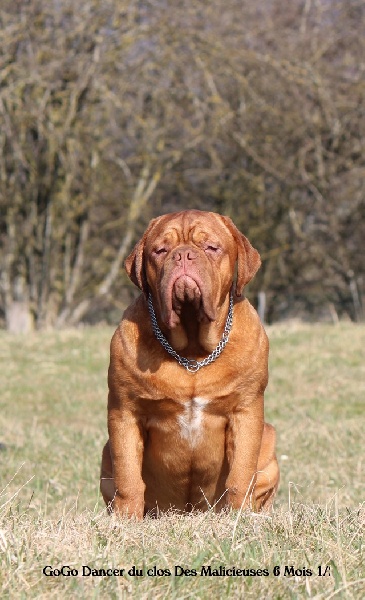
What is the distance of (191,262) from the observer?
3934mm

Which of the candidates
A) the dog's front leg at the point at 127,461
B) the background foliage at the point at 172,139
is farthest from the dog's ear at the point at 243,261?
the background foliage at the point at 172,139

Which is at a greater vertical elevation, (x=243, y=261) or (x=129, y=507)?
(x=243, y=261)

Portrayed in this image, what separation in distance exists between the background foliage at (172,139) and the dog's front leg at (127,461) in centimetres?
887

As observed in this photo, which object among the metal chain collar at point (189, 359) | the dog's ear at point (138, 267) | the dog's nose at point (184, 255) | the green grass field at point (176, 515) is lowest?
the green grass field at point (176, 515)

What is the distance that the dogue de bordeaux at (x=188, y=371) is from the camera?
4062 mm

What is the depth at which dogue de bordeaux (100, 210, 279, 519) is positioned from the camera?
4.06 meters

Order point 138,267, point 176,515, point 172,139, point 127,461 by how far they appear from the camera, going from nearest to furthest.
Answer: point 176,515 → point 127,461 → point 138,267 → point 172,139

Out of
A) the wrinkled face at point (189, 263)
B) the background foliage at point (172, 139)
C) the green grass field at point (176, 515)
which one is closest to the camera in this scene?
the green grass field at point (176, 515)

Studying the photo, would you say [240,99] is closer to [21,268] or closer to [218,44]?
[218,44]

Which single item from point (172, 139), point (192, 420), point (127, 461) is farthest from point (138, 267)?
point (172, 139)

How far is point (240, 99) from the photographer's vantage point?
1460 cm

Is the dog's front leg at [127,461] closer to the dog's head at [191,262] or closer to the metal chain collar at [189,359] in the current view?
the metal chain collar at [189,359]

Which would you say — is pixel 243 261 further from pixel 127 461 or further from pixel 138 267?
pixel 127 461

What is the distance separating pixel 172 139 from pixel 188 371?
34.7ft
